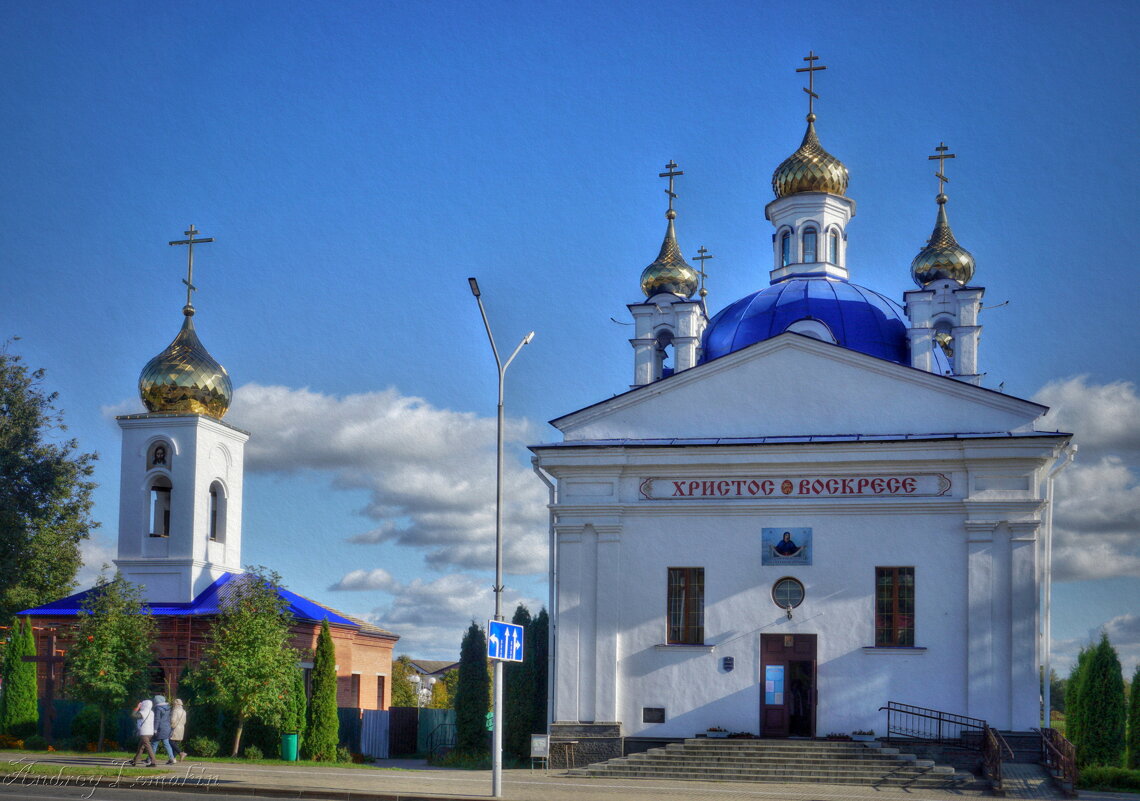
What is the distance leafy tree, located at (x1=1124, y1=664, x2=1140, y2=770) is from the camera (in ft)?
89.8

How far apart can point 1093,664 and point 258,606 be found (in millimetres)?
18588

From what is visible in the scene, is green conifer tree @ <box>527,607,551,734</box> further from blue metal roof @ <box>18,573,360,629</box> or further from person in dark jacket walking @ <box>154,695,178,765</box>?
person in dark jacket walking @ <box>154,695,178,765</box>

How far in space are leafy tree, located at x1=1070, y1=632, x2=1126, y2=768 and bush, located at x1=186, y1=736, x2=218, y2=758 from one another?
18.9 m

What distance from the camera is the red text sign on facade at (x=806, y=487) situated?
27.3m

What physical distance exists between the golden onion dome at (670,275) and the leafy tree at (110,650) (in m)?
15.5

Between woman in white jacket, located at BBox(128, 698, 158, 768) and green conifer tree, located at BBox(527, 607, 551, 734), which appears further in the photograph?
green conifer tree, located at BBox(527, 607, 551, 734)

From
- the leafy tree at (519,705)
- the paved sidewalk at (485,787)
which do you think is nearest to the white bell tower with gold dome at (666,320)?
the leafy tree at (519,705)

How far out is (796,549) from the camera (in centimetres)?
2777

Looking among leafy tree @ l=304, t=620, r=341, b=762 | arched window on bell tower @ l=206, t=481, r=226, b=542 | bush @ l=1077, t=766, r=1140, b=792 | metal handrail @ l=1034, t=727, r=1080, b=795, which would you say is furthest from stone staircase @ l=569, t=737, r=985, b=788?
arched window on bell tower @ l=206, t=481, r=226, b=542

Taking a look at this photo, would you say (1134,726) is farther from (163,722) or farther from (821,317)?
(163,722)

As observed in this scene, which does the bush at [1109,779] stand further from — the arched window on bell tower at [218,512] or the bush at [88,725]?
the arched window on bell tower at [218,512]

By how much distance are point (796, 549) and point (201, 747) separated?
46.0ft

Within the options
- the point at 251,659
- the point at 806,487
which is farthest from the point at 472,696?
the point at 806,487

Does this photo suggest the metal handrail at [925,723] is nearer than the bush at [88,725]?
Yes
